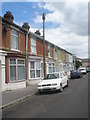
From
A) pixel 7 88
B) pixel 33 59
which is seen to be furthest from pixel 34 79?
pixel 7 88

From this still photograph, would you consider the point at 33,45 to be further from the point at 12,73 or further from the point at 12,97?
the point at 12,97

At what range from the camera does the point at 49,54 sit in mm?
32906

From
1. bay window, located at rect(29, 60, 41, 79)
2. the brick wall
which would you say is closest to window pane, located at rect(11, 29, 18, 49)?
the brick wall

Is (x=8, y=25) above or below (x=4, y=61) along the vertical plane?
above

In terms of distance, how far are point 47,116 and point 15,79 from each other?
Result: 37.2 feet

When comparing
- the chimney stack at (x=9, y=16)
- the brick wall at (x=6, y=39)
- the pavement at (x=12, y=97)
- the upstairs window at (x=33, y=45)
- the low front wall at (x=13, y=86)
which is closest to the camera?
the pavement at (x=12, y=97)

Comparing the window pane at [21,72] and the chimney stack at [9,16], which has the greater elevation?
the chimney stack at [9,16]

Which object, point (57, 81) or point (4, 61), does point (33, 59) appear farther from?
point (57, 81)

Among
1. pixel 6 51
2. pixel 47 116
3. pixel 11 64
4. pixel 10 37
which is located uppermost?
pixel 10 37

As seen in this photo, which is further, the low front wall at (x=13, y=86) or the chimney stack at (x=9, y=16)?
the chimney stack at (x=9, y=16)

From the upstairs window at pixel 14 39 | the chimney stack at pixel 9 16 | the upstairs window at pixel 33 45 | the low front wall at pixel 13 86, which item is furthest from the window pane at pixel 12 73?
the upstairs window at pixel 33 45

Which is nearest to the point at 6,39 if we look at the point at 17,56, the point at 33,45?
the point at 17,56

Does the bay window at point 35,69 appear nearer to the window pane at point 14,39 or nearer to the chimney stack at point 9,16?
the window pane at point 14,39

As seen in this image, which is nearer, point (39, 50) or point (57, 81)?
point (57, 81)
